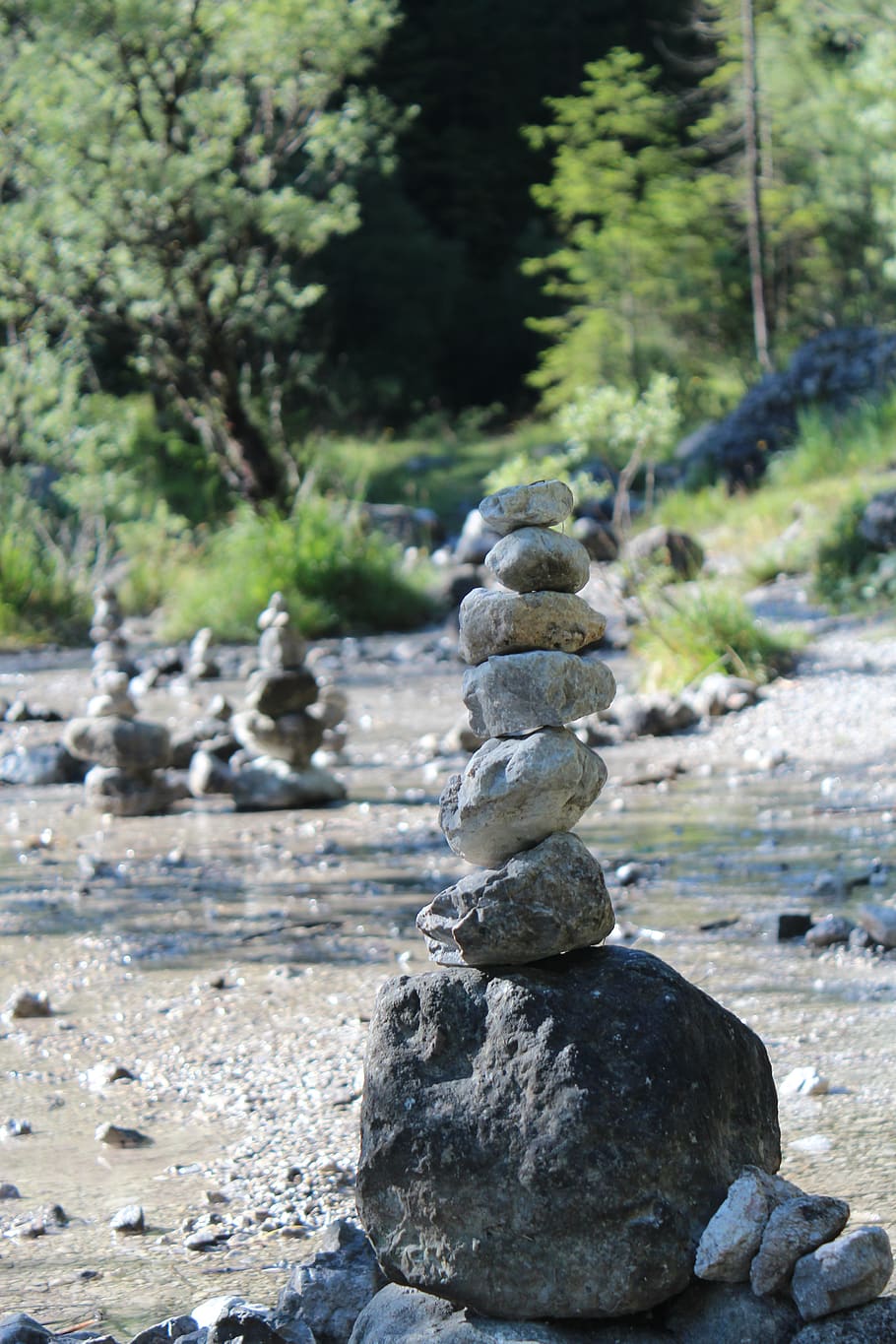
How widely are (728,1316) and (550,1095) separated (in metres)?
0.39

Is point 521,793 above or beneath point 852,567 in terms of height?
above

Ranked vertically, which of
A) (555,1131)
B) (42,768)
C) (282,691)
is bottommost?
(42,768)

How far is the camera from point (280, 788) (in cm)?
704

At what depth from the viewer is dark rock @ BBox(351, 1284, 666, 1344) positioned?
2158mm

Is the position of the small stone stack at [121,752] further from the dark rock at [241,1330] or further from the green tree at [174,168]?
the green tree at [174,168]

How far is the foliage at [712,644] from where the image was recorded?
8.90 meters

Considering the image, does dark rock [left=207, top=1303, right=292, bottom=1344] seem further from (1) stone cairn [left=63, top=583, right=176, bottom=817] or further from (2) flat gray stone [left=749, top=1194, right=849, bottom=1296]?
(1) stone cairn [left=63, top=583, right=176, bottom=817]

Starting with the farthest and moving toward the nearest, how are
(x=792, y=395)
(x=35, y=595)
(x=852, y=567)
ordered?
(x=792, y=395) → (x=35, y=595) → (x=852, y=567)

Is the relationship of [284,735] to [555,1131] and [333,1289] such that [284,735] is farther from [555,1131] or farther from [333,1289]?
[555,1131]

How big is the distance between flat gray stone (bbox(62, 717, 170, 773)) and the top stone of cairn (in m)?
4.65

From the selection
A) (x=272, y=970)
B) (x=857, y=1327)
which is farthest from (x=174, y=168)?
(x=857, y=1327)

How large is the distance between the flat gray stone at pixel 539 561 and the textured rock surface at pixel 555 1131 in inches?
24.8

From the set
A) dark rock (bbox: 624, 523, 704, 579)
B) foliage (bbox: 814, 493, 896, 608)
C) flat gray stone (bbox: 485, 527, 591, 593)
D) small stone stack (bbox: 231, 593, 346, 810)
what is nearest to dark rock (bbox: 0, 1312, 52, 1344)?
flat gray stone (bbox: 485, 527, 591, 593)

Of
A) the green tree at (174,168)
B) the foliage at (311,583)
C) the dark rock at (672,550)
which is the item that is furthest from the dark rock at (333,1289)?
the green tree at (174,168)
